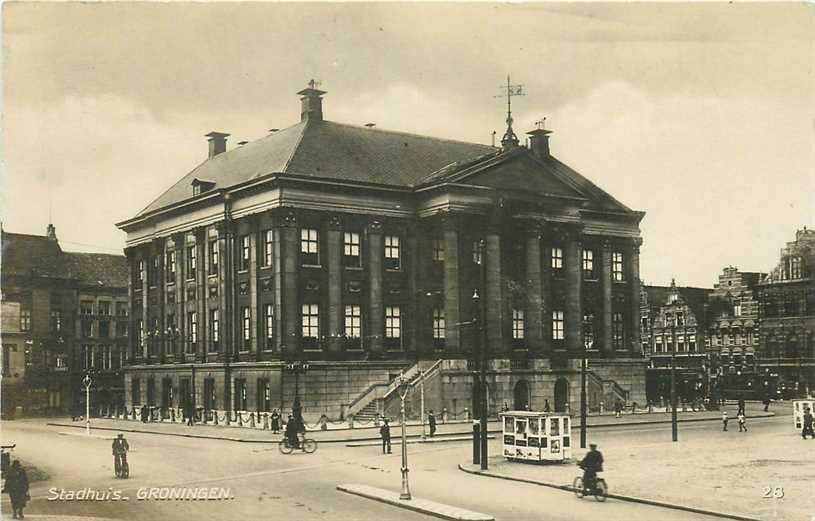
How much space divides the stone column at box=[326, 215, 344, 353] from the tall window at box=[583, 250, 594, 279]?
1998cm

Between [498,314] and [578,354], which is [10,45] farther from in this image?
[578,354]

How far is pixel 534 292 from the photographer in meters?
65.4

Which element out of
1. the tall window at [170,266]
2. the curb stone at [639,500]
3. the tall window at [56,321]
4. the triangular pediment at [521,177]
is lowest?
the curb stone at [639,500]

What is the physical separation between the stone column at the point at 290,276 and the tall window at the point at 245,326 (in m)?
3.86

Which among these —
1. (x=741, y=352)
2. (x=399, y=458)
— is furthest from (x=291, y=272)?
(x=741, y=352)

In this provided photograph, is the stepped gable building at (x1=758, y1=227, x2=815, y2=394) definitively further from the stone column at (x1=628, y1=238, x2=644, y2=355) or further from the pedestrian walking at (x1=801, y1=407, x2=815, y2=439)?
the pedestrian walking at (x1=801, y1=407, x2=815, y2=439)

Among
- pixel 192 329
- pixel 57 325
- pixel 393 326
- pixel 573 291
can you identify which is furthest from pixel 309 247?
pixel 573 291

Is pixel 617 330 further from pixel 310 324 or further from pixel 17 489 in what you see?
pixel 17 489

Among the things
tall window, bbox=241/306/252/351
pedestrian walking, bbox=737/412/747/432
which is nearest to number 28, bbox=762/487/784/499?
pedestrian walking, bbox=737/412/747/432

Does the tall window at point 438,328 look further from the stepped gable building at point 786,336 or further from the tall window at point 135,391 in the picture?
the stepped gable building at point 786,336

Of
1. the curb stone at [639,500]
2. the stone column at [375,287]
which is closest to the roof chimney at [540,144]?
the stone column at [375,287]

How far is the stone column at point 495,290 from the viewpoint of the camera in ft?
206

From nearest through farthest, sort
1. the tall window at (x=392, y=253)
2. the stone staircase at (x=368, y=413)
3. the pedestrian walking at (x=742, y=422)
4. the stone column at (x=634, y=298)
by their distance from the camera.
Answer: the pedestrian walking at (x=742, y=422), the stone staircase at (x=368, y=413), the tall window at (x=392, y=253), the stone column at (x=634, y=298)

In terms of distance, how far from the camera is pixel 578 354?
221 ft
